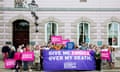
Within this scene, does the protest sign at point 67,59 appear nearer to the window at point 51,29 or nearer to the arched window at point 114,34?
the window at point 51,29

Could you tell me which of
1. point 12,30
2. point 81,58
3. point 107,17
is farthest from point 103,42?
point 81,58

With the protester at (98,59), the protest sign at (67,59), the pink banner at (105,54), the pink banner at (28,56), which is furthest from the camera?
the pink banner at (105,54)

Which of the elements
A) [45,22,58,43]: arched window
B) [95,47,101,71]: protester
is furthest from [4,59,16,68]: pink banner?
[45,22,58,43]: arched window

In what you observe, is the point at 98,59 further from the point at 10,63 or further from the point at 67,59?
the point at 10,63

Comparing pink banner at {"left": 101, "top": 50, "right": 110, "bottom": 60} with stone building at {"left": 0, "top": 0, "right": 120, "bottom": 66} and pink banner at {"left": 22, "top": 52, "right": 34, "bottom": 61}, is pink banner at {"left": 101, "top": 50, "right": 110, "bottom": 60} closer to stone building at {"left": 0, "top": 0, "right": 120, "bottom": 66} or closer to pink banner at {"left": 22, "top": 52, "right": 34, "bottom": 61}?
pink banner at {"left": 22, "top": 52, "right": 34, "bottom": 61}

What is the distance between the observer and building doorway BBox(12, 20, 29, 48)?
34.3m

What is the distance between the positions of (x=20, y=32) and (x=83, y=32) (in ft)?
16.7

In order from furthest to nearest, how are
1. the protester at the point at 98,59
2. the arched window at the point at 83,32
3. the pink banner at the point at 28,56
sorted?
the arched window at the point at 83,32, the protester at the point at 98,59, the pink banner at the point at 28,56

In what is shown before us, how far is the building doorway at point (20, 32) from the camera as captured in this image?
34.3 meters

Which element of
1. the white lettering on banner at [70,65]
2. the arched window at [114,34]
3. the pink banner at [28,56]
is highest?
the arched window at [114,34]

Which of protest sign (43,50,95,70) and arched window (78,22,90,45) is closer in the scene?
protest sign (43,50,95,70)

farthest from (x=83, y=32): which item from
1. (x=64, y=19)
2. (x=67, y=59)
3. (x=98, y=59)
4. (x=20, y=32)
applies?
(x=67, y=59)

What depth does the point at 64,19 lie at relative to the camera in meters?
34.1

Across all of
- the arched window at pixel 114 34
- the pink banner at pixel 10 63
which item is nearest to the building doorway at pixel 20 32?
the arched window at pixel 114 34
